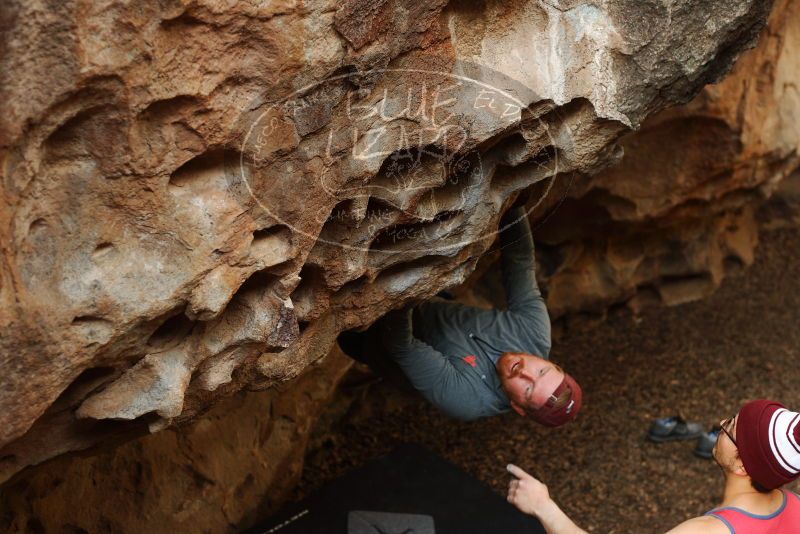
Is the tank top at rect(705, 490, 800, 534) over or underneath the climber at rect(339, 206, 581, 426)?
underneath

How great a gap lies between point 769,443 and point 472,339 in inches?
42.0

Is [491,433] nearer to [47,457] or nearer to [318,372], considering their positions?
[318,372]

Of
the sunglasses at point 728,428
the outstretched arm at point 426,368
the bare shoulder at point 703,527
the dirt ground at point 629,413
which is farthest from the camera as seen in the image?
the dirt ground at point 629,413

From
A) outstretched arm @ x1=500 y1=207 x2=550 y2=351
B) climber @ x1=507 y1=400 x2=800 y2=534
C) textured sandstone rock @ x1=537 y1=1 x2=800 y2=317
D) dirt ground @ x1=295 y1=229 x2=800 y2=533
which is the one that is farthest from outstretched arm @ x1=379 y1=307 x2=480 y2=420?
textured sandstone rock @ x1=537 y1=1 x2=800 y2=317

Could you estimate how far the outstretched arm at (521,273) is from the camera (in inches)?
120

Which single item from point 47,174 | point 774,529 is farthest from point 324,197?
point 774,529

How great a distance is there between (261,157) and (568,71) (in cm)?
87

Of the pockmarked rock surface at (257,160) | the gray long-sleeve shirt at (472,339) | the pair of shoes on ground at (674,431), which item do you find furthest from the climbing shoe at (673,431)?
the pockmarked rock surface at (257,160)

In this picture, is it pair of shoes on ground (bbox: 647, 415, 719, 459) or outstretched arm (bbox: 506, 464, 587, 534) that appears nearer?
outstretched arm (bbox: 506, 464, 587, 534)

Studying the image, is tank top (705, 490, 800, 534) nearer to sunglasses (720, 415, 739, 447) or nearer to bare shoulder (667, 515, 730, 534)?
bare shoulder (667, 515, 730, 534)

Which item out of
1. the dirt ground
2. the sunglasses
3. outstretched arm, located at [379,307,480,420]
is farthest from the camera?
the dirt ground

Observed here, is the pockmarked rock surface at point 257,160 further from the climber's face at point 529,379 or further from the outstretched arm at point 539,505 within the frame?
the outstretched arm at point 539,505

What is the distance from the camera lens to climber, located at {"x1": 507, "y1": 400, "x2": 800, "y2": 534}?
7.78ft

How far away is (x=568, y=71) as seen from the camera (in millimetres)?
2418
